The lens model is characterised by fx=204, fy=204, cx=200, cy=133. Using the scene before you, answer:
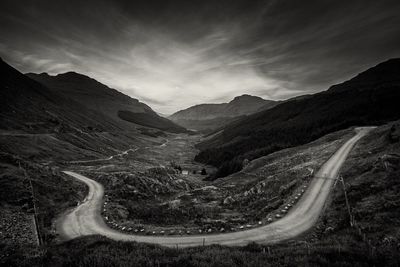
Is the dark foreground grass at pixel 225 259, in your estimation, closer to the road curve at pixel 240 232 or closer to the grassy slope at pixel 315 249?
the grassy slope at pixel 315 249

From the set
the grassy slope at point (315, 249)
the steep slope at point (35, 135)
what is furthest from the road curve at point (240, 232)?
the steep slope at point (35, 135)

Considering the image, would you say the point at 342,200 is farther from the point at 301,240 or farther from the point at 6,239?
the point at 6,239

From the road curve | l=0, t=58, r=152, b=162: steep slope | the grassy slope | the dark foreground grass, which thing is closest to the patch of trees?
the road curve

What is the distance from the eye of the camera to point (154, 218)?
1238 inches

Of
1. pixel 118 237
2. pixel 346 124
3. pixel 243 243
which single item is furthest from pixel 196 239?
pixel 346 124

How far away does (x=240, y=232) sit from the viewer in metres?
22.2

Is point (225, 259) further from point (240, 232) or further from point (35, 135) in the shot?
point (35, 135)

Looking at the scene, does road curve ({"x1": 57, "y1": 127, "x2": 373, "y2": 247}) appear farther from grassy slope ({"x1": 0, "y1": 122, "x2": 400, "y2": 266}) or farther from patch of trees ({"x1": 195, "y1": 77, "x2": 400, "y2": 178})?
patch of trees ({"x1": 195, "y1": 77, "x2": 400, "y2": 178})

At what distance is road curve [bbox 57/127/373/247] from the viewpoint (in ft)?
67.5

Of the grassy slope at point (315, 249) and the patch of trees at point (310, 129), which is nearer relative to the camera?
the grassy slope at point (315, 249)

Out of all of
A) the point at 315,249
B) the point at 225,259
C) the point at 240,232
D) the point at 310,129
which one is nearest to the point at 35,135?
the point at 240,232

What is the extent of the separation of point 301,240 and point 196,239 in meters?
10.1

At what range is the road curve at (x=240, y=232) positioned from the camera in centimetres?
2058

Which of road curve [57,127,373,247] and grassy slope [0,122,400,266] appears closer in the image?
grassy slope [0,122,400,266]
